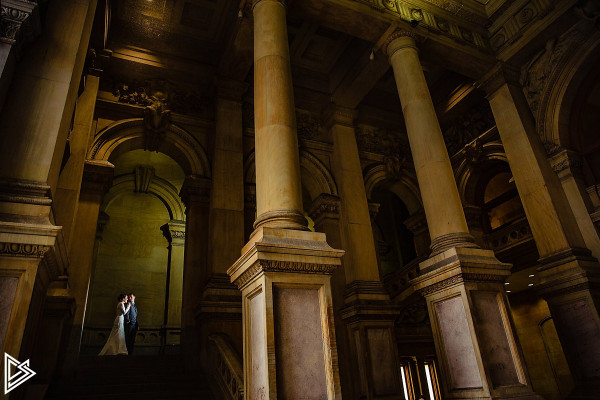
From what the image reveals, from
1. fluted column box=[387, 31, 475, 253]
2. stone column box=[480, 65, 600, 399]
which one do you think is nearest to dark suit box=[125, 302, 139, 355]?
fluted column box=[387, 31, 475, 253]

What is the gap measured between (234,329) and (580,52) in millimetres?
9787

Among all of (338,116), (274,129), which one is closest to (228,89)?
(338,116)

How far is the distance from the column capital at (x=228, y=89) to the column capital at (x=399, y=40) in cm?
390

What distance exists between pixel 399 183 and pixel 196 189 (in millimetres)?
6621

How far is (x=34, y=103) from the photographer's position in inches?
193

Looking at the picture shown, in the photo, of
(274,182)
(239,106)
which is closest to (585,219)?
(274,182)

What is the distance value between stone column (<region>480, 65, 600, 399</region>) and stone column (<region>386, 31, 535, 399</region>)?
265 centimetres

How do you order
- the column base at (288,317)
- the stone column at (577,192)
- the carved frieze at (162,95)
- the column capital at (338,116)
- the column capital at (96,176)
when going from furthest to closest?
the column capital at (338,116) → the carved frieze at (162,95) → the column capital at (96,176) → the stone column at (577,192) → the column base at (288,317)

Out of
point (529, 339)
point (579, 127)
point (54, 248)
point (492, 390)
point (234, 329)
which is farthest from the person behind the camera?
point (529, 339)

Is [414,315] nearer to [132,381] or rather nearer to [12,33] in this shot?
[132,381]

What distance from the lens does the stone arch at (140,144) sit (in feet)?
31.1

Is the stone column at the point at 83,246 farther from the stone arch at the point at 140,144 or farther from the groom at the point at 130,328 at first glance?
the groom at the point at 130,328

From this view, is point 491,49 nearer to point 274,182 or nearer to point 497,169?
point 497,169

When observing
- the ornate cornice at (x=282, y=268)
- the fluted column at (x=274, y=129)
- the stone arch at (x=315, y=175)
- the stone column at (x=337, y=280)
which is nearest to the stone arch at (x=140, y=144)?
the stone arch at (x=315, y=175)
